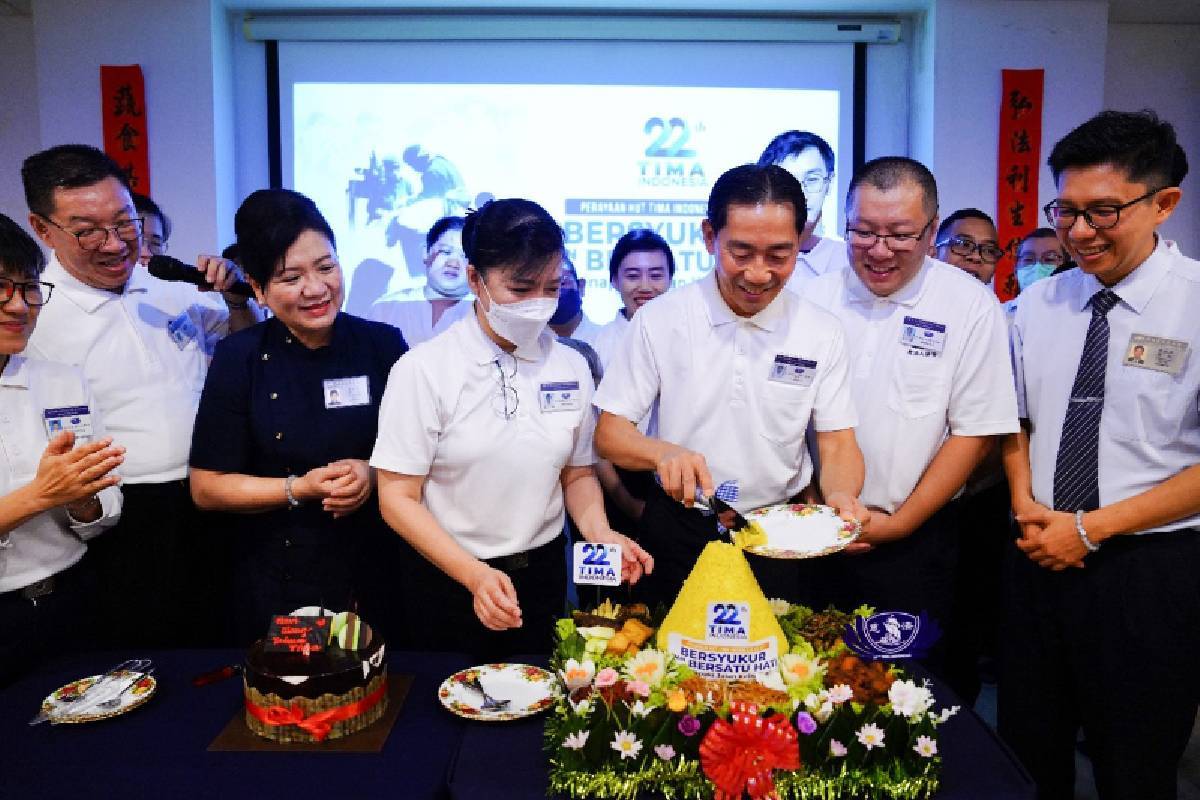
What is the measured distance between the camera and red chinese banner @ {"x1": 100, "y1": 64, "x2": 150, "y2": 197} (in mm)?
5008

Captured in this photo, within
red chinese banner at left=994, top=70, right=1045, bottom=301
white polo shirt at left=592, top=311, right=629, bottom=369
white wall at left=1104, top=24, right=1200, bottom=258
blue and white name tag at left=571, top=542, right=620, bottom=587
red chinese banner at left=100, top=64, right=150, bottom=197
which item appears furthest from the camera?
white wall at left=1104, top=24, right=1200, bottom=258

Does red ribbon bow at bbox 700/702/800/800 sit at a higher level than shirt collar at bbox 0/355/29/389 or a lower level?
lower

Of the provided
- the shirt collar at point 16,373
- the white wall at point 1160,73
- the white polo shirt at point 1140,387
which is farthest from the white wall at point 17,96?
the white wall at point 1160,73

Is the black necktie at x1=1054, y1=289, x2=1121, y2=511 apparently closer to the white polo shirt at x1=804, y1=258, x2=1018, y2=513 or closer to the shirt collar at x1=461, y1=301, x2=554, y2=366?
the white polo shirt at x1=804, y1=258, x2=1018, y2=513

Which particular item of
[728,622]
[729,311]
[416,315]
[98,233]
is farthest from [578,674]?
[416,315]

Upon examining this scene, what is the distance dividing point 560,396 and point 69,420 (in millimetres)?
1215

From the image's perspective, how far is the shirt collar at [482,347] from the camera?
2.02 m

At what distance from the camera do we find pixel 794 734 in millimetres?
1346

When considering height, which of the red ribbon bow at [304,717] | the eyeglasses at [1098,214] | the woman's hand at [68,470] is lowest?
the red ribbon bow at [304,717]

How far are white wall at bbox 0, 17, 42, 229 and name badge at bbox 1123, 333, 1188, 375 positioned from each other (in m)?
6.40

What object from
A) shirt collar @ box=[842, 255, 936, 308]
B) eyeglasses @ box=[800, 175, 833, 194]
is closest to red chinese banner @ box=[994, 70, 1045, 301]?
eyeglasses @ box=[800, 175, 833, 194]

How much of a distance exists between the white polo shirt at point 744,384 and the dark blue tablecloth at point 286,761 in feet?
2.42

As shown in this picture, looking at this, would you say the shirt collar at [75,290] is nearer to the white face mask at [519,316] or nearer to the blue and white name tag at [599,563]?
the white face mask at [519,316]

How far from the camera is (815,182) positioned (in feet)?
12.0
